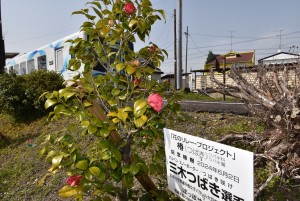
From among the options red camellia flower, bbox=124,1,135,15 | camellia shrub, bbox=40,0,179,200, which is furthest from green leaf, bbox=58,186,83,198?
red camellia flower, bbox=124,1,135,15

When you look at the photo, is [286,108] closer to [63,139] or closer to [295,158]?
[295,158]

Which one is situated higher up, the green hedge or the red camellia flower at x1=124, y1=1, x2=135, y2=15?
the red camellia flower at x1=124, y1=1, x2=135, y2=15

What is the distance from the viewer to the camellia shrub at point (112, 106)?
6.46ft

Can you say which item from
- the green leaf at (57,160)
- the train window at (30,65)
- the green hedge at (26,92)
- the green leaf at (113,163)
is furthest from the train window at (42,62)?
the green leaf at (113,163)

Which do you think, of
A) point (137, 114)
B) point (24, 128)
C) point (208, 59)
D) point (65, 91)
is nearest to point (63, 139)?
point (65, 91)

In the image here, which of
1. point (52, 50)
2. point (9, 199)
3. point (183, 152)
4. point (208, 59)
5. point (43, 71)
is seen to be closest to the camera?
point (183, 152)

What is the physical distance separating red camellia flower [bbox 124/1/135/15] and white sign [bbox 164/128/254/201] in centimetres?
101

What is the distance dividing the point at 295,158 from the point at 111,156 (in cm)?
203

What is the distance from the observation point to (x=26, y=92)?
26.5ft

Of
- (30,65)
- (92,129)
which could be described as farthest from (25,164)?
(30,65)

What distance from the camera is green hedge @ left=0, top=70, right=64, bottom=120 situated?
8070mm

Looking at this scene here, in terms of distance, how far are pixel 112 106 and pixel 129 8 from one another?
0.81 metres

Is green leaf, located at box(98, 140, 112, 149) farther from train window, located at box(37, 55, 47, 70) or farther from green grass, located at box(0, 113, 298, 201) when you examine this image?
train window, located at box(37, 55, 47, 70)

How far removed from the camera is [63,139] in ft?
7.04
